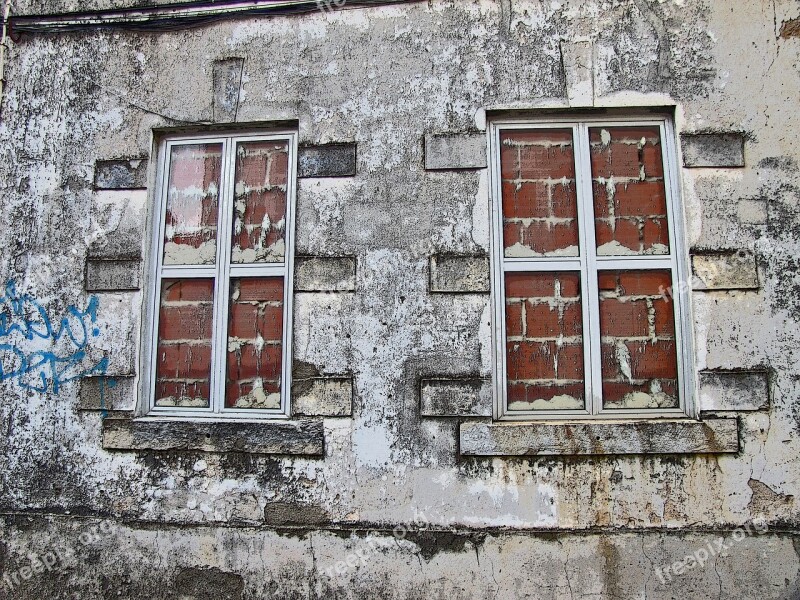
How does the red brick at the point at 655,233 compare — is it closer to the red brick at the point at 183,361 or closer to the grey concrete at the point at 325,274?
the grey concrete at the point at 325,274

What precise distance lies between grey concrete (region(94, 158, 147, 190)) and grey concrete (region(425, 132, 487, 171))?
1.77 meters

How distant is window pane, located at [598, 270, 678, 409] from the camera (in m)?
3.41

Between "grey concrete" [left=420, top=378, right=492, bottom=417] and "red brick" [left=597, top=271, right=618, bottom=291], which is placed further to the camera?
"red brick" [left=597, top=271, right=618, bottom=291]

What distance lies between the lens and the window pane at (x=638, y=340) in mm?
3406

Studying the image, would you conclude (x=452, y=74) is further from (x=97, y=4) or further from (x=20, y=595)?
(x=20, y=595)

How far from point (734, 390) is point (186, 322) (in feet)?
10.4

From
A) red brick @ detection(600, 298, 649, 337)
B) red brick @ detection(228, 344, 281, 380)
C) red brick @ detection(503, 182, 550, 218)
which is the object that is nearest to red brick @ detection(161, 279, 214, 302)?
red brick @ detection(228, 344, 281, 380)

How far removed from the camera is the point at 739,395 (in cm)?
326

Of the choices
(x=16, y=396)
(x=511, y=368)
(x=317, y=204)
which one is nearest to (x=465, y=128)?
(x=317, y=204)

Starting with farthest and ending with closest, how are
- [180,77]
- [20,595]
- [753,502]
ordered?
[180,77] → [20,595] → [753,502]

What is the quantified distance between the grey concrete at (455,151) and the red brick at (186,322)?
162 cm

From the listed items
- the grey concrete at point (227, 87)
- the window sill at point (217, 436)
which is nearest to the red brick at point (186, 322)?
the window sill at point (217, 436)

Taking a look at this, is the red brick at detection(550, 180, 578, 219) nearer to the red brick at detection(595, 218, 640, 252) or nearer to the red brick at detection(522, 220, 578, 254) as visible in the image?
the red brick at detection(522, 220, 578, 254)

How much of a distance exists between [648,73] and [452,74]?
1153 mm
